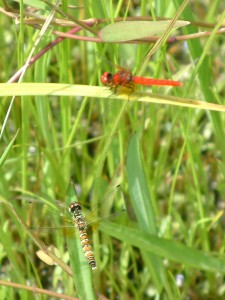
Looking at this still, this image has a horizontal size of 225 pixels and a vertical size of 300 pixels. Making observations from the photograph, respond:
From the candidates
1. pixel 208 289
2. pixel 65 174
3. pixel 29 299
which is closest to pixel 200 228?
pixel 208 289

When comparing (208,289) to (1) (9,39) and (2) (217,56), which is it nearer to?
(2) (217,56)

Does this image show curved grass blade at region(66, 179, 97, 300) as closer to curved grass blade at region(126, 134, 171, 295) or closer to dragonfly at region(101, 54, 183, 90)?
curved grass blade at region(126, 134, 171, 295)

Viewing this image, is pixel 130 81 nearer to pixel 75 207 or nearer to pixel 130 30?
pixel 130 30

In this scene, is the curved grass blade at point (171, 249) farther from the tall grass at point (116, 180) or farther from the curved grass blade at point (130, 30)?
the curved grass blade at point (130, 30)

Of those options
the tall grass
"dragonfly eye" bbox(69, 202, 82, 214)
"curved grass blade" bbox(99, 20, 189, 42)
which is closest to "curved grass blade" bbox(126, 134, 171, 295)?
the tall grass

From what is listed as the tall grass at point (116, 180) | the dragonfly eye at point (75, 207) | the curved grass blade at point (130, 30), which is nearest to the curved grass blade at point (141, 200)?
the tall grass at point (116, 180)

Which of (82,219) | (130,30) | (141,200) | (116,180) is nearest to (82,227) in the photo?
(82,219)

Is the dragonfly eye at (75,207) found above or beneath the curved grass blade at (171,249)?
above

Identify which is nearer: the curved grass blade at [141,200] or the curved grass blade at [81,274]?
the curved grass blade at [81,274]
